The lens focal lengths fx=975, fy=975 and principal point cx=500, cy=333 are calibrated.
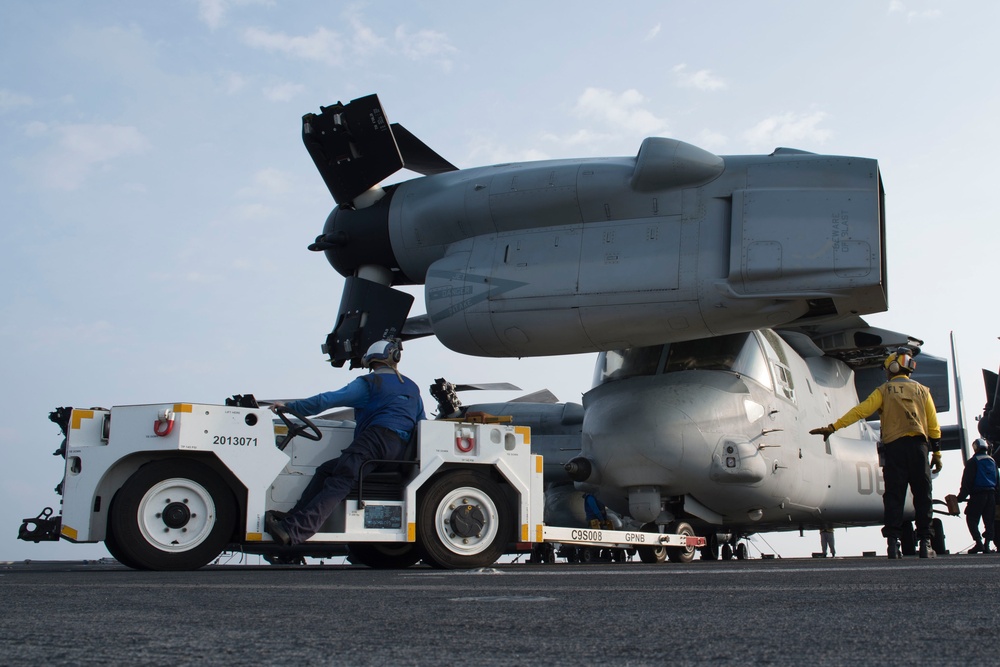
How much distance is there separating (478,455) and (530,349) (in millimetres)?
2219

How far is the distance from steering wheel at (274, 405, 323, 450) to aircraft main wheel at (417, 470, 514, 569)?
2.73 feet

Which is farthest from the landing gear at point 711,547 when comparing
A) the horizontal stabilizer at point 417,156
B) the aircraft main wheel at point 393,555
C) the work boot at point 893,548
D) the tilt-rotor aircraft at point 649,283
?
the aircraft main wheel at point 393,555

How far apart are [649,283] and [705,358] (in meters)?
1.88

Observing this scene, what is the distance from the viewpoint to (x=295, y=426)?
6395mm

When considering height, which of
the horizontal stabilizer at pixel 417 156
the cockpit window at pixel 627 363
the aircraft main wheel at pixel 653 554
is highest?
Answer: the horizontal stabilizer at pixel 417 156

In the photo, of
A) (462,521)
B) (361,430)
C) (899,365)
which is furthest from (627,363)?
(361,430)

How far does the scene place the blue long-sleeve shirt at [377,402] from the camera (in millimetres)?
6410

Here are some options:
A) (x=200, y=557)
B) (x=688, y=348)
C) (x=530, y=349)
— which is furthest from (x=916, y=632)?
(x=688, y=348)

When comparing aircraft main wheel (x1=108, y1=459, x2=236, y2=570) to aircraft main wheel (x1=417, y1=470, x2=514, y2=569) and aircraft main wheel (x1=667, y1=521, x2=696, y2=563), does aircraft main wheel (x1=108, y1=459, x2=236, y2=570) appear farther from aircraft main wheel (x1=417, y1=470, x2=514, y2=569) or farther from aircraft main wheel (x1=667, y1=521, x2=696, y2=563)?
aircraft main wheel (x1=667, y1=521, x2=696, y2=563)

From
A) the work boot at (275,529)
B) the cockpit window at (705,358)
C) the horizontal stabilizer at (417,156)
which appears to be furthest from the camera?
the horizontal stabilizer at (417,156)

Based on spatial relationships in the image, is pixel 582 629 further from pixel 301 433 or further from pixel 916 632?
pixel 301 433

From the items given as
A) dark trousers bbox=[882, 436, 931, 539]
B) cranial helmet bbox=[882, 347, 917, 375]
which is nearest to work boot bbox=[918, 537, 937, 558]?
dark trousers bbox=[882, 436, 931, 539]

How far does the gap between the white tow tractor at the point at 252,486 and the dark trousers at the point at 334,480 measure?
0.10 m

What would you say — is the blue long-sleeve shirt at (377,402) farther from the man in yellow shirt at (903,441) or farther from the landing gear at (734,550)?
the landing gear at (734,550)
